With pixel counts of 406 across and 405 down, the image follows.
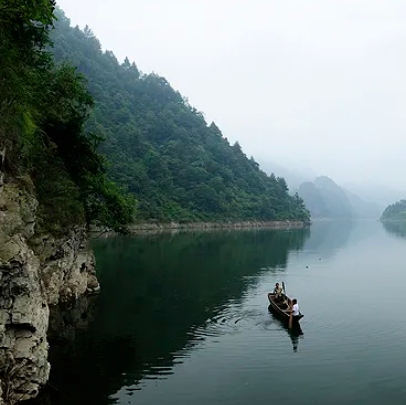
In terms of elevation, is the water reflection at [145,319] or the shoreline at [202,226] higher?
the shoreline at [202,226]

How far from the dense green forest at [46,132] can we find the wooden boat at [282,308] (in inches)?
605

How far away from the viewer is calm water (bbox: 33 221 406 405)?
19.7m

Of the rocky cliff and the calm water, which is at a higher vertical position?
the rocky cliff

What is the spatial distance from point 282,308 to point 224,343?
28.1 feet

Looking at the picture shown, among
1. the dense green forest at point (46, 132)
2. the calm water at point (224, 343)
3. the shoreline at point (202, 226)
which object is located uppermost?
the dense green forest at point (46, 132)

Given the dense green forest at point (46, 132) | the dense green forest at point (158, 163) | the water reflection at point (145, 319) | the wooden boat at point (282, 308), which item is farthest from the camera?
the dense green forest at point (158, 163)


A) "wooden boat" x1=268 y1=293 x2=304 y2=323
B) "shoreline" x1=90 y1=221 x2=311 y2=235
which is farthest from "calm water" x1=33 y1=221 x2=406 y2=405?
"shoreline" x1=90 y1=221 x2=311 y2=235

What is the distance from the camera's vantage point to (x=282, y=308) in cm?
3362

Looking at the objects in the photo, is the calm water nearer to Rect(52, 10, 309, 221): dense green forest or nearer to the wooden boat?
the wooden boat

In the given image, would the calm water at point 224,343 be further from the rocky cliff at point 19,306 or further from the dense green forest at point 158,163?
the dense green forest at point 158,163

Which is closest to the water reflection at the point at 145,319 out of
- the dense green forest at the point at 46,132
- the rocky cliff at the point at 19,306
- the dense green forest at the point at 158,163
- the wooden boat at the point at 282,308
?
the rocky cliff at the point at 19,306

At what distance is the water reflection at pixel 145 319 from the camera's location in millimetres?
20984

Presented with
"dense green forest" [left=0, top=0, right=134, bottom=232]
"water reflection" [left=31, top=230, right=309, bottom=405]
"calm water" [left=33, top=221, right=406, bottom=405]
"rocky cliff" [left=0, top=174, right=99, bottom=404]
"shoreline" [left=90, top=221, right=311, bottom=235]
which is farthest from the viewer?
"shoreline" [left=90, top=221, right=311, bottom=235]

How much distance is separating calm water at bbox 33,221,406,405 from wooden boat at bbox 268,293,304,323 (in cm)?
70
